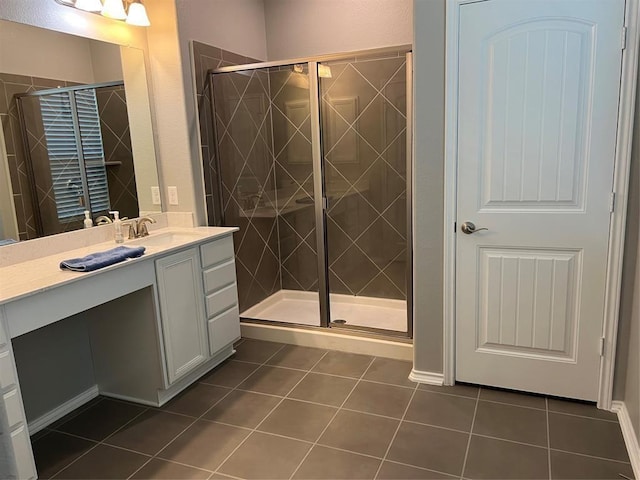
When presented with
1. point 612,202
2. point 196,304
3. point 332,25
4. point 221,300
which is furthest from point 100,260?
point 332,25

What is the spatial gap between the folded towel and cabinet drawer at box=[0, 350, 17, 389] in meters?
0.46

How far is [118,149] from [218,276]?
988 mm

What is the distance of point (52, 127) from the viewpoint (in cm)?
253

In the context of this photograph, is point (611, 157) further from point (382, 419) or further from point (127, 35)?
point (127, 35)

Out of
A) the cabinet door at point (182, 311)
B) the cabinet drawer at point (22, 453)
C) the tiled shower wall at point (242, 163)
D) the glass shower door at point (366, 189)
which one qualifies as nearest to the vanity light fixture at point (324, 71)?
the glass shower door at point (366, 189)

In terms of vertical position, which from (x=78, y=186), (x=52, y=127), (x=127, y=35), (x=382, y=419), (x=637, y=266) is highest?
(x=127, y=35)

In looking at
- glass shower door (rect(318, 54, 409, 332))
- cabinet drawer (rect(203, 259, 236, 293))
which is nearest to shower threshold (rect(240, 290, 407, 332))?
glass shower door (rect(318, 54, 409, 332))

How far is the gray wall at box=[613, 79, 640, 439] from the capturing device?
212 centimetres

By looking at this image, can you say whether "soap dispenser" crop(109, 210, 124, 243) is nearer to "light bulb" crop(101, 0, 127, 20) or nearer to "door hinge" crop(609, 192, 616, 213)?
"light bulb" crop(101, 0, 127, 20)

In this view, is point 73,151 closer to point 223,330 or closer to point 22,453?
point 223,330

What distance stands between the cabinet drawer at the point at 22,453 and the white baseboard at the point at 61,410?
541 mm

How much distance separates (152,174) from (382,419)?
6.87 ft

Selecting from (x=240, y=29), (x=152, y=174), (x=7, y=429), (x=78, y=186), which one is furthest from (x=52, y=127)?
(x=240, y=29)

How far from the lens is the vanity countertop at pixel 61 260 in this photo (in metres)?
1.92
